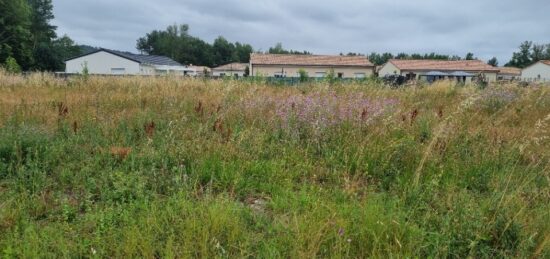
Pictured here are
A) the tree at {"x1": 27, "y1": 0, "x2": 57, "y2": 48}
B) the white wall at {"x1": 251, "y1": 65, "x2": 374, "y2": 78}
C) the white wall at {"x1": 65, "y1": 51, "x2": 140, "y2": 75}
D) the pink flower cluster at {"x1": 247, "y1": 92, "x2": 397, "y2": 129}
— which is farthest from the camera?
the tree at {"x1": 27, "y1": 0, "x2": 57, "y2": 48}

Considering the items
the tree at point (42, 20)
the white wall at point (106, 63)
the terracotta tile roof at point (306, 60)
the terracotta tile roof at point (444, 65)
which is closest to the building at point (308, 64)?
the terracotta tile roof at point (306, 60)

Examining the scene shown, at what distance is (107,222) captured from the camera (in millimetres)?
2408

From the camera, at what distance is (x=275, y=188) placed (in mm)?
3117

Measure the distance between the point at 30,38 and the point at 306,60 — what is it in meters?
39.7

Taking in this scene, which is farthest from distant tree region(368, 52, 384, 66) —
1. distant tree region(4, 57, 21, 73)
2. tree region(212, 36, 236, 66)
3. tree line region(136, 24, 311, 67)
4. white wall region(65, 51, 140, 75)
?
distant tree region(4, 57, 21, 73)

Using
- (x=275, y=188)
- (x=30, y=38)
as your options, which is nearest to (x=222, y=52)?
(x=30, y=38)

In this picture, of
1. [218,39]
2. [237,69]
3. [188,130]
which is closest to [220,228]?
[188,130]

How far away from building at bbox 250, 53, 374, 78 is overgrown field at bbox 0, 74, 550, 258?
48.7 metres

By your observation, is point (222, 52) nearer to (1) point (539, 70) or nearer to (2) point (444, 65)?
(2) point (444, 65)

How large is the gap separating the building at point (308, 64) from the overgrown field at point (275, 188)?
48.7m

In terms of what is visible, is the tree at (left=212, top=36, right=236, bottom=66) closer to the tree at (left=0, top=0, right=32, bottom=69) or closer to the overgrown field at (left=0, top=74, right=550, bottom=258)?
the tree at (left=0, top=0, right=32, bottom=69)

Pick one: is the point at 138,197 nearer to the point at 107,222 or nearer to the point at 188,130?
the point at 107,222

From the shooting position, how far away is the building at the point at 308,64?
5378cm

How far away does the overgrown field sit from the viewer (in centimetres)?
220
